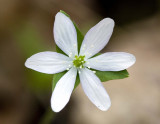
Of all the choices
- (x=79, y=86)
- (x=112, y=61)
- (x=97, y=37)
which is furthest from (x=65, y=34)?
(x=79, y=86)

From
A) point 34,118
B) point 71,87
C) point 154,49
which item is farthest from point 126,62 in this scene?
point 154,49

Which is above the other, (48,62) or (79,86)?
(79,86)

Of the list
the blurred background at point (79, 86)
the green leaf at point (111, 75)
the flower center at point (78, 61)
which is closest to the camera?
the green leaf at point (111, 75)

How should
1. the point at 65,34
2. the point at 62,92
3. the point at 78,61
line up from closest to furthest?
the point at 62,92 → the point at 65,34 → the point at 78,61

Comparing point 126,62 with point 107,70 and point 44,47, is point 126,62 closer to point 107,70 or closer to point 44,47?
point 107,70

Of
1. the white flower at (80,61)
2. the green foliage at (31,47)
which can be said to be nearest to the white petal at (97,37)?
the white flower at (80,61)

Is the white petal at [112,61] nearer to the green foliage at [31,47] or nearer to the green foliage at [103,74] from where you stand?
the green foliage at [103,74]

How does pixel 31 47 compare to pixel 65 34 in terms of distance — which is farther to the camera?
pixel 31 47

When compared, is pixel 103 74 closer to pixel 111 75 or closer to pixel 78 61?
pixel 111 75
